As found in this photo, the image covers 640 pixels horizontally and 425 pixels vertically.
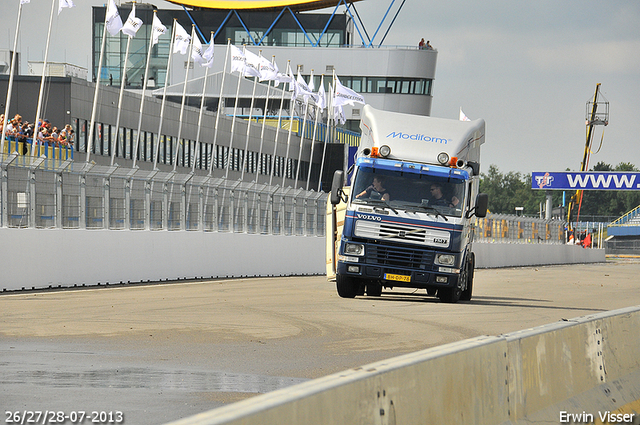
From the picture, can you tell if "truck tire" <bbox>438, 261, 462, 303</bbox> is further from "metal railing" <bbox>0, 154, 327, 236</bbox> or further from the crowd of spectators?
the crowd of spectators

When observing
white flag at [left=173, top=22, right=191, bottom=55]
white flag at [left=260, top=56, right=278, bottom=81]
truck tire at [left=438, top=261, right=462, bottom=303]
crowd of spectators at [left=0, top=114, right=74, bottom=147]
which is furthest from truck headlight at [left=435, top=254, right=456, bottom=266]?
white flag at [left=260, top=56, right=278, bottom=81]

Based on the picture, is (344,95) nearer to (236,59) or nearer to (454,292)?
(236,59)

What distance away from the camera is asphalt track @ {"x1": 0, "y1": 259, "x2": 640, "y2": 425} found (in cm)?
793

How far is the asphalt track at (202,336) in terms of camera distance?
7934 mm

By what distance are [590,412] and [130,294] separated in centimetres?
1421

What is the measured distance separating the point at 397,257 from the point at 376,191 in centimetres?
126

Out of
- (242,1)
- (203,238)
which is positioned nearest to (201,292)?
(203,238)

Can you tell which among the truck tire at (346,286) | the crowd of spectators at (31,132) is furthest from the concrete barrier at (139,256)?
the crowd of spectators at (31,132)

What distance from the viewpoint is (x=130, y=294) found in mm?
20203

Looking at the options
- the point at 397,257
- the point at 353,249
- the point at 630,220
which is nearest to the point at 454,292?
the point at 397,257

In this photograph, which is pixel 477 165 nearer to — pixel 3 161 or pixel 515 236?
pixel 3 161

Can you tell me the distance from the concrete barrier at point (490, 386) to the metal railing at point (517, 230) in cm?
3510

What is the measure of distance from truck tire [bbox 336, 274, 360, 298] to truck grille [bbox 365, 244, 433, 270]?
106 centimetres

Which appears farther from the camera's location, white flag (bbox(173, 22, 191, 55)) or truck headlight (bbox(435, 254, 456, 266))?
white flag (bbox(173, 22, 191, 55))
